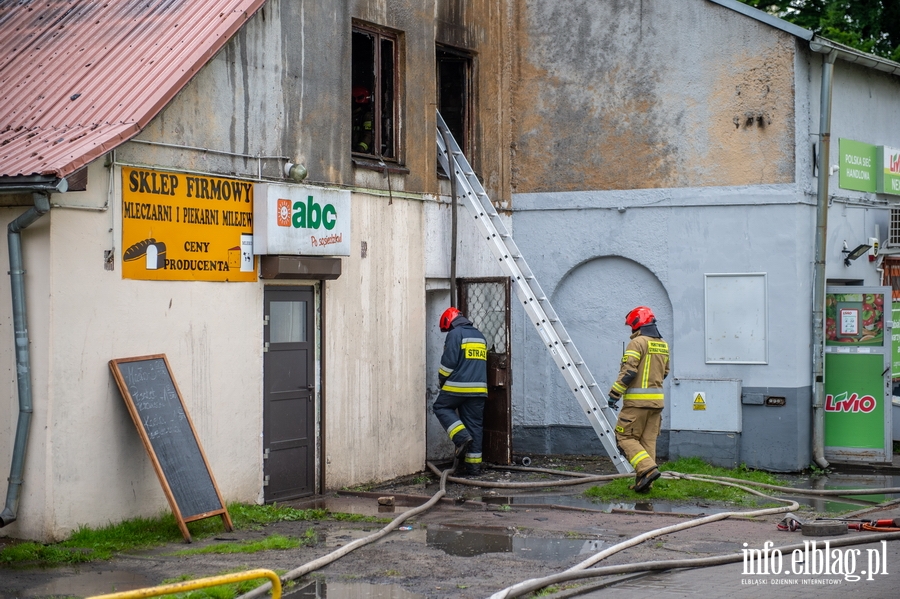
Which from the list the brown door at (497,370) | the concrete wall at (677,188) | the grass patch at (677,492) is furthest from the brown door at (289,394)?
the concrete wall at (677,188)

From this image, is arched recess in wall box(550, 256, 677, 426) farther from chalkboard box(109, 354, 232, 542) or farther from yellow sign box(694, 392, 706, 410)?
chalkboard box(109, 354, 232, 542)

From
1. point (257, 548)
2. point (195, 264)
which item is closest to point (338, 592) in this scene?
point (257, 548)

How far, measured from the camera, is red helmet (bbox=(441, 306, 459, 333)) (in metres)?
13.0

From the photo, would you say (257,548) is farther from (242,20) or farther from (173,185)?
(242,20)

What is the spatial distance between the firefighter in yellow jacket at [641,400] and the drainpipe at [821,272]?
2.99 m

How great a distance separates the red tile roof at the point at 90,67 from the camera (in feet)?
30.1

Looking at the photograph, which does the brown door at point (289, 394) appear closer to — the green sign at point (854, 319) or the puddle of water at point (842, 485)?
the puddle of water at point (842, 485)

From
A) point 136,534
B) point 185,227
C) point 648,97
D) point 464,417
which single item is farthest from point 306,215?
point 648,97

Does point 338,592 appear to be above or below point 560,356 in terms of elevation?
below

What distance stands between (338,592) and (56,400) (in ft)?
10.0

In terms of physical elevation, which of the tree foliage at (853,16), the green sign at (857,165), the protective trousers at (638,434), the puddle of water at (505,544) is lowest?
the puddle of water at (505,544)

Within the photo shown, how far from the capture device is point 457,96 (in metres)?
14.9

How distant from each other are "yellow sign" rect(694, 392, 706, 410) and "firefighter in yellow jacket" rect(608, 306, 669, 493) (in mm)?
2339

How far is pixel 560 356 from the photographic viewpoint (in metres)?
13.1
